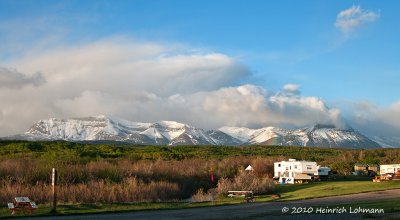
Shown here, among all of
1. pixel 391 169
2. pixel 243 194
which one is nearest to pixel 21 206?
pixel 243 194

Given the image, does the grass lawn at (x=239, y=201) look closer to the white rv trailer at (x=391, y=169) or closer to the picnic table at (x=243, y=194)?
the picnic table at (x=243, y=194)

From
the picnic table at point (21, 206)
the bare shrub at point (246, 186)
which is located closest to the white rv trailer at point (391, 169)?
the bare shrub at point (246, 186)

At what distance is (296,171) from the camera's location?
78.2m

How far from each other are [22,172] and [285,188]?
27955 millimetres

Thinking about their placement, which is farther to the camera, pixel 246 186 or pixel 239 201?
pixel 246 186

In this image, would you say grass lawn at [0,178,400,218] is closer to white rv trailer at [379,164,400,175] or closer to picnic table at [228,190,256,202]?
picnic table at [228,190,256,202]

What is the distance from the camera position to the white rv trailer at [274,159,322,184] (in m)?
75.9

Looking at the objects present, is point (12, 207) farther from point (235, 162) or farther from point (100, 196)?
point (235, 162)

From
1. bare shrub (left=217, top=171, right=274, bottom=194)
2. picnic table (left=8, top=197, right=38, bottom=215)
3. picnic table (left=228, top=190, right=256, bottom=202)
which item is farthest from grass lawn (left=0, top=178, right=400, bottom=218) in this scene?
bare shrub (left=217, top=171, right=274, bottom=194)

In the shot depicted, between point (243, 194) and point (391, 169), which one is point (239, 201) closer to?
point (243, 194)

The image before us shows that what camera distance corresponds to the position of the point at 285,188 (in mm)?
60969

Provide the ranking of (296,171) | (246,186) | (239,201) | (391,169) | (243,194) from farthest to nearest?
(296,171) < (391,169) < (246,186) < (243,194) < (239,201)

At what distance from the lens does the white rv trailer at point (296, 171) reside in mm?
75938

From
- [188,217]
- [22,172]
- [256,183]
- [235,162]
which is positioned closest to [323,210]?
[188,217]
